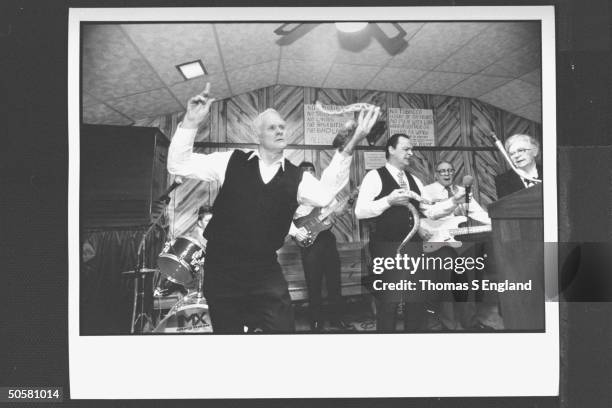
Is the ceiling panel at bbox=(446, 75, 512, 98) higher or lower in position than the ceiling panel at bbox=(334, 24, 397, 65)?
lower

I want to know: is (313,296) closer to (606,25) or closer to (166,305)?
(166,305)

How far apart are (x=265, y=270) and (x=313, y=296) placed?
293 mm

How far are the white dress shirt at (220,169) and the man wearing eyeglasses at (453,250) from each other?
0.48 meters

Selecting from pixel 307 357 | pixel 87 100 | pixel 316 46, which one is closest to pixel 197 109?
pixel 87 100

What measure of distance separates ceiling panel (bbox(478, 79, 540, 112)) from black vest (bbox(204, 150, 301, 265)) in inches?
45.0

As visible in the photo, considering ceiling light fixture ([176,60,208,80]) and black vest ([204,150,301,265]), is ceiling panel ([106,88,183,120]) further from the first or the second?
black vest ([204,150,301,265])

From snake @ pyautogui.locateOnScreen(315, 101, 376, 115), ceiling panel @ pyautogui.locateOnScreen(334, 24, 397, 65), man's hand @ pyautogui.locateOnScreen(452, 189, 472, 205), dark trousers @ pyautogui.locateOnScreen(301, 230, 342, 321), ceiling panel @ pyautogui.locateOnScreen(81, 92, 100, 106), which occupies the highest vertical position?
ceiling panel @ pyautogui.locateOnScreen(334, 24, 397, 65)

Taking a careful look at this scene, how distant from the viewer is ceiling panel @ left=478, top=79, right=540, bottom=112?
267 cm

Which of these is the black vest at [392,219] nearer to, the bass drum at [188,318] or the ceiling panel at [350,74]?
the ceiling panel at [350,74]

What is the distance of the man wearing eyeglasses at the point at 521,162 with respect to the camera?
2.66 meters

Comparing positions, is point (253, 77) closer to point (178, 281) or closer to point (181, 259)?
point (181, 259)

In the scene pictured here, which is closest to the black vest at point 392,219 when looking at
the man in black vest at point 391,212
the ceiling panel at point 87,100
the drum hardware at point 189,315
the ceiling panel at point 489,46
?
the man in black vest at point 391,212

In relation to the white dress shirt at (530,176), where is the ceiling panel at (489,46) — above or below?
above

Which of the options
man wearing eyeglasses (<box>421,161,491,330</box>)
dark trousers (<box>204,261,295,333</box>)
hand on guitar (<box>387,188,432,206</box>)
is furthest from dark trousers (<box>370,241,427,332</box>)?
dark trousers (<box>204,261,295,333</box>)
